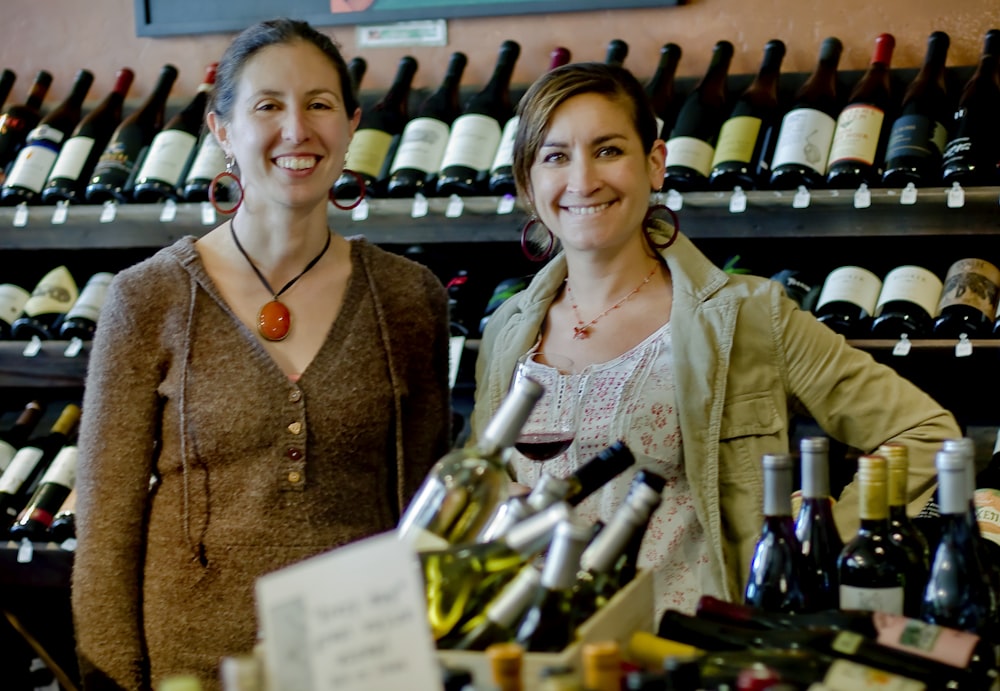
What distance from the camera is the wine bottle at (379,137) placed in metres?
2.78

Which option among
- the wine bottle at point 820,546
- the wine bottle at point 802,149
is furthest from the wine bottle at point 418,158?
the wine bottle at point 820,546

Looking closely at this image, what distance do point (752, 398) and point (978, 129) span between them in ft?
3.54

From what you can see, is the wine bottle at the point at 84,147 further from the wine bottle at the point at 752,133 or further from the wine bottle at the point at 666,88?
the wine bottle at the point at 752,133

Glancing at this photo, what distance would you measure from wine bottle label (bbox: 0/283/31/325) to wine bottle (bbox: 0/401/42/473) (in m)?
0.31

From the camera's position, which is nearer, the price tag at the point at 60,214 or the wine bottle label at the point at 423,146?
the wine bottle label at the point at 423,146

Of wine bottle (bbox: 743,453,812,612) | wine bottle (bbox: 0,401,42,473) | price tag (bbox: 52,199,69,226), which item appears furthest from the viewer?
wine bottle (bbox: 0,401,42,473)

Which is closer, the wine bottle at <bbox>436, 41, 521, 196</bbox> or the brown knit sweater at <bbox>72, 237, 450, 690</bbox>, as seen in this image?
the brown knit sweater at <bbox>72, 237, 450, 690</bbox>

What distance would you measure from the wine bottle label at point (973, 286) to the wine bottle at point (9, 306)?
2195 mm

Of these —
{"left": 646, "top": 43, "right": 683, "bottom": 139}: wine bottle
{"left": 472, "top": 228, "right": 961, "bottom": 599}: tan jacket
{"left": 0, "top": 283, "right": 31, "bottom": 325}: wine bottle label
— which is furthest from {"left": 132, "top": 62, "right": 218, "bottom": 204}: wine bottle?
{"left": 472, "top": 228, "right": 961, "bottom": 599}: tan jacket

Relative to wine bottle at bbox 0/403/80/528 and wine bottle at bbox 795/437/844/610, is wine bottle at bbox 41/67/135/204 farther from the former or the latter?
wine bottle at bbox 795/437/844/610

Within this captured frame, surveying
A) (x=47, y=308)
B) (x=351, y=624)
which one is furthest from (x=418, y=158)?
(x=351, y=624)

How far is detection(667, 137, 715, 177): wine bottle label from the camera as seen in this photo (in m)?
2.59

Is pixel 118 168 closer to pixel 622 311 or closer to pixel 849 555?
pixel 622 311

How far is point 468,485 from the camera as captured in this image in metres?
1.04
